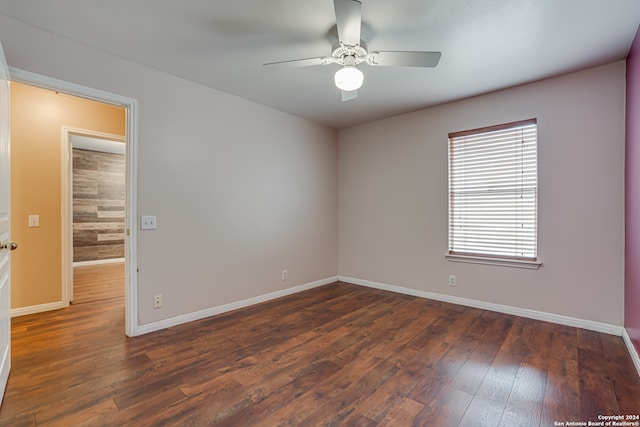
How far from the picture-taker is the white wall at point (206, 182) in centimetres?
254

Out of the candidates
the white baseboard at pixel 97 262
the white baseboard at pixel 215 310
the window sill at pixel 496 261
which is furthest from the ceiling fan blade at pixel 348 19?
the white baseboard at pixel 97 262

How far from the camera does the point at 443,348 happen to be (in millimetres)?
2461

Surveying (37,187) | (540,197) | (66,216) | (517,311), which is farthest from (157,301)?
(540,197)

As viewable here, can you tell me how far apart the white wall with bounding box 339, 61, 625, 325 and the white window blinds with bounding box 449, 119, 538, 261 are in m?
0.10

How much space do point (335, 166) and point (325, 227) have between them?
1.04 metres

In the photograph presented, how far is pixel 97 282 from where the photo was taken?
4.73 m

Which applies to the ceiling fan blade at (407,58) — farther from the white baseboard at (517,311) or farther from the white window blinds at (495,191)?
the white baseboard at (517,311)

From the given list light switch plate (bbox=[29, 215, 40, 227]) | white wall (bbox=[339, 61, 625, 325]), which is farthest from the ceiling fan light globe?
light switch plate (bbox=[29, 215, 40, 227])

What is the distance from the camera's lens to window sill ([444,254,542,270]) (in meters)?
3.11

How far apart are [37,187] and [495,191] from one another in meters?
5.29

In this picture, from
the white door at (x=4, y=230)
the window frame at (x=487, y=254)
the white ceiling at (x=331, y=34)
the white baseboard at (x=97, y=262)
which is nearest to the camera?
the white door at (x=4, y=230)

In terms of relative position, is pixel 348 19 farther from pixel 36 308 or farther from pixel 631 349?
pixel 36 308

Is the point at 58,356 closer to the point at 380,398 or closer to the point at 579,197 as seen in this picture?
the point at 380,398

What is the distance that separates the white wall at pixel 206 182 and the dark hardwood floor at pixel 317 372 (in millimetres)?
571
